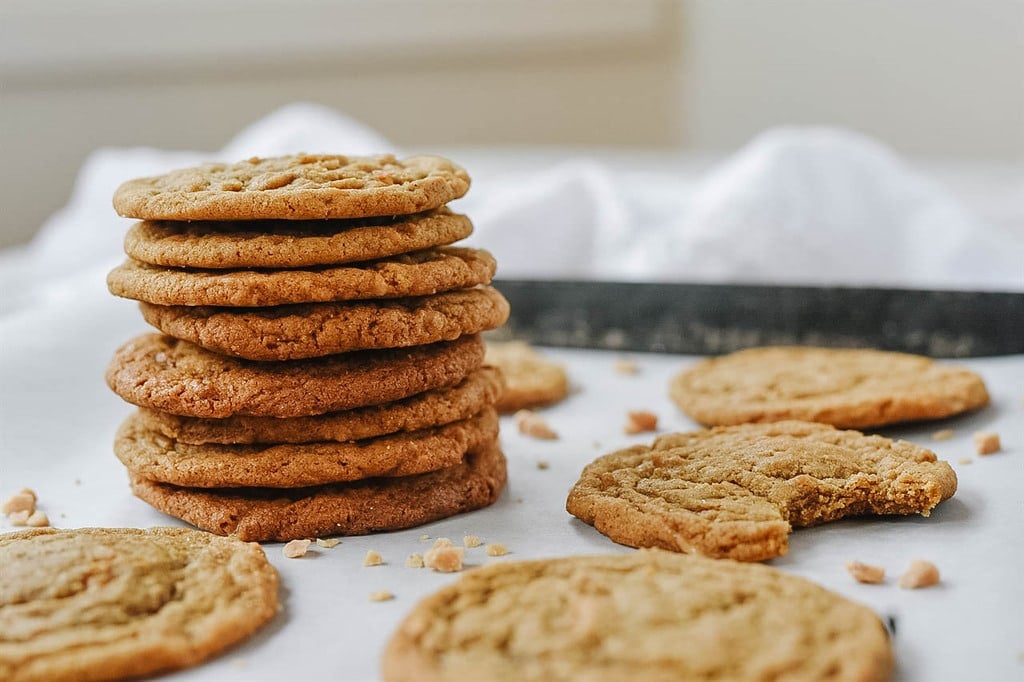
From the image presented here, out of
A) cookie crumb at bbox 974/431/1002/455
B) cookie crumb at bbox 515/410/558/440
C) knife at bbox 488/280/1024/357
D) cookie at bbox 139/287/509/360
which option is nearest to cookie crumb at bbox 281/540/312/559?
cookie at bbox 139/287/509/360

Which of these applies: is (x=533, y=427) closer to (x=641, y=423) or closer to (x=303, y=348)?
(x=641, y=423)

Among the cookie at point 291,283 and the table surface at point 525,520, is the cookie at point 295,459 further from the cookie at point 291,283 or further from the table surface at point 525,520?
the cookie at point 291,283

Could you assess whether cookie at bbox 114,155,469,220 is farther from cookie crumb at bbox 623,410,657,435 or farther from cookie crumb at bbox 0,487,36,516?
cookie crumb at bbox 623,410,657,435

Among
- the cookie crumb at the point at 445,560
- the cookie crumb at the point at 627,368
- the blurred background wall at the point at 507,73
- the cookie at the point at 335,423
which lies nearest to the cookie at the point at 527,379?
the cookie crumb at the point at 627,368

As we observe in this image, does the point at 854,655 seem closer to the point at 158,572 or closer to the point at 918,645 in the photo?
the point at 918,645

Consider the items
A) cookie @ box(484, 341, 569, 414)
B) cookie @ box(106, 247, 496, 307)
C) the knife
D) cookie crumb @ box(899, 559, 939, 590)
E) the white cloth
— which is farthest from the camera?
the white cloth

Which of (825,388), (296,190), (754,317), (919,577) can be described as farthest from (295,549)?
(754,317)
